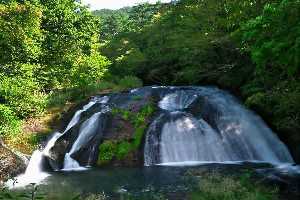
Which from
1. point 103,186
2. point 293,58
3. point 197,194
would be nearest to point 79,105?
point 103,186

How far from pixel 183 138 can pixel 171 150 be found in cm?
96

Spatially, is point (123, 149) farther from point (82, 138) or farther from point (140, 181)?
point (140, 181)

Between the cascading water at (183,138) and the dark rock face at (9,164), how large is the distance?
17.4 inches

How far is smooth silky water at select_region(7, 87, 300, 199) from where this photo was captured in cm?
1720

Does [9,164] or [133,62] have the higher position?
[133,62]

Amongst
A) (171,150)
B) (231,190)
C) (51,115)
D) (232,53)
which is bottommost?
(231,190)

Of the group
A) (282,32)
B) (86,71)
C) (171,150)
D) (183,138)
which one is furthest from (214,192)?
(86,71)

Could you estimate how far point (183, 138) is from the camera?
22.0m

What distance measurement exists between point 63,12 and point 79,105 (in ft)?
27.5

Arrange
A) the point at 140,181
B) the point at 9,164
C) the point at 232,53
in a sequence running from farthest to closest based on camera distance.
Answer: the point at 232,53
the point at 9,164
the point at 140,181

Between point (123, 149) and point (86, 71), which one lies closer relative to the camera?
point (123, 149)

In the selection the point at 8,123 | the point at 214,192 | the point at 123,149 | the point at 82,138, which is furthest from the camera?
the point at 82,138

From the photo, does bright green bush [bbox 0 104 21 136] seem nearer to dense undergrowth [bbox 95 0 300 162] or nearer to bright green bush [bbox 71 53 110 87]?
bright green bush [bbox 71 53 110 87]

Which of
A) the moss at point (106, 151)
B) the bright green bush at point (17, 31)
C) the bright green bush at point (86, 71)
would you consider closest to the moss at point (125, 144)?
the moss at point (106, 151)
